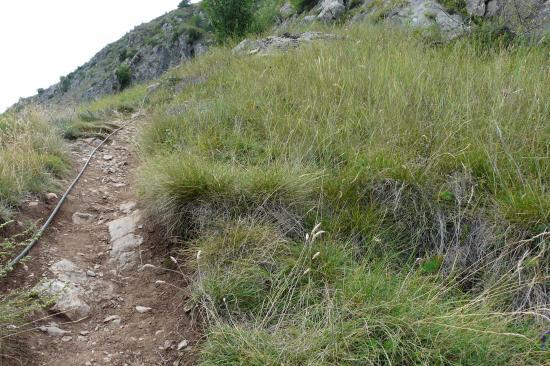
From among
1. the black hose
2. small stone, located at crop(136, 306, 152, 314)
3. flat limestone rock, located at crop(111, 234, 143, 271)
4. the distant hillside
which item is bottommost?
small stone, located at crop(136, 306, 152, 314)

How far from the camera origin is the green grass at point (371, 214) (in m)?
2.10

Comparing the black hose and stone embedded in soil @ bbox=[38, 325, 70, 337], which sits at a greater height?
the black hose

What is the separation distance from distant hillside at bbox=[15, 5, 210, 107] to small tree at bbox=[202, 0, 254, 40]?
23777 mm

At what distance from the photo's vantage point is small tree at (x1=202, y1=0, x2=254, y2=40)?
15.0 metres

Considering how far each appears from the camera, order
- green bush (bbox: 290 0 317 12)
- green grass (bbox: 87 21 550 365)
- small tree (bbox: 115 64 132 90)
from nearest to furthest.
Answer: green grass (bbox: 87 21 550 365) → green bush (bbox: 290 0 317 12) → small tree (bbox: 115 64 132 90)

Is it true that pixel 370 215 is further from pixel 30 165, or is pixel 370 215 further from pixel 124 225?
pixel 30 165

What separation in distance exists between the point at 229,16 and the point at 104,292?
13.7 metres

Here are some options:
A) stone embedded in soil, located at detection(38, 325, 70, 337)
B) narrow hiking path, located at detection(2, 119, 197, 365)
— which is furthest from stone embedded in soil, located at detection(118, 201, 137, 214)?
stone embedded in soil, located at detection(38, 325, 70, 337)

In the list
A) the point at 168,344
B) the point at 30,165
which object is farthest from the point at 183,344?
the point at 30,165

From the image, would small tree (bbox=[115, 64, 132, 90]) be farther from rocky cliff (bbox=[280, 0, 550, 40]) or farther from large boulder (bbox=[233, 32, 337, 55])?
large boulder (bbox=[233, 32, 337, 55])

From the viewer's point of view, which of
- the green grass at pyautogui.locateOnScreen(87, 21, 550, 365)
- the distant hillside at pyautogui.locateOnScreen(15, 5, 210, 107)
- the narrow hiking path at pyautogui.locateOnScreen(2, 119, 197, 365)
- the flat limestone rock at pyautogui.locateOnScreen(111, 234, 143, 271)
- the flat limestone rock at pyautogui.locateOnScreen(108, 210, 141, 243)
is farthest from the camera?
the distant hillside at pyautogui.locateOnScreen(15, 5, 210, 107)

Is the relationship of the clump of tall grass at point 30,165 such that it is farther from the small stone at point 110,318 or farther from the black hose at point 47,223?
the small stone at point 110,318

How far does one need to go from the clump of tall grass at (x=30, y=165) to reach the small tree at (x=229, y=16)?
10.5 m

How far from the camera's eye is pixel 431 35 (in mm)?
6812
